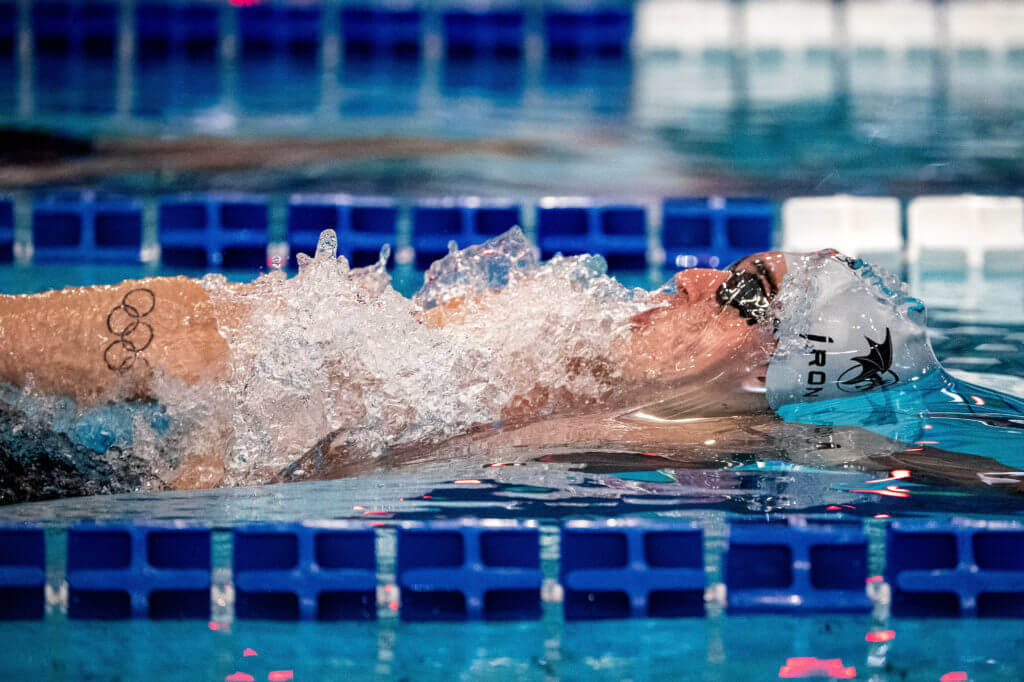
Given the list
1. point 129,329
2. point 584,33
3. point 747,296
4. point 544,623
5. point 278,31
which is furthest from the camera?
point 584,33

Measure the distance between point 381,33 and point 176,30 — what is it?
1.01 m

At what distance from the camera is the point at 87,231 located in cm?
339

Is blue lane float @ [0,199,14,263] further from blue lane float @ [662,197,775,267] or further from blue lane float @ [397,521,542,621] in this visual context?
blue lane float @ [397,521,542,621]

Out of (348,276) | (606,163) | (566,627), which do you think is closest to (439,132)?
(606,163)

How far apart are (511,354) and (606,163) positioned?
1870 mm

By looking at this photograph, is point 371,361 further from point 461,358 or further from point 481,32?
point 481,32

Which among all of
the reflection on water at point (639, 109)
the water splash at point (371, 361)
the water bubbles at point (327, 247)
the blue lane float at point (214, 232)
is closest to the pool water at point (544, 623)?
the water splash at point (371, 361)

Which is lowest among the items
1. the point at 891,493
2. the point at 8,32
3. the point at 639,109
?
the point at 891,493

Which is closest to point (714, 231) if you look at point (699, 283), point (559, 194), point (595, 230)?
point (595, 230)

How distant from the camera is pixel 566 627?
5.67ft

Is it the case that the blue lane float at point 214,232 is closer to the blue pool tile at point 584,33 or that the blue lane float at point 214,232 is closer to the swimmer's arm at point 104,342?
the swimmer's arm at point 104,342

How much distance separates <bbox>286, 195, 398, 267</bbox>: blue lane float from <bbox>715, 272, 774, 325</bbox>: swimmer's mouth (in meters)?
1.52

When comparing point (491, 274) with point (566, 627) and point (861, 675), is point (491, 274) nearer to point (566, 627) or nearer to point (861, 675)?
point (566, 627)

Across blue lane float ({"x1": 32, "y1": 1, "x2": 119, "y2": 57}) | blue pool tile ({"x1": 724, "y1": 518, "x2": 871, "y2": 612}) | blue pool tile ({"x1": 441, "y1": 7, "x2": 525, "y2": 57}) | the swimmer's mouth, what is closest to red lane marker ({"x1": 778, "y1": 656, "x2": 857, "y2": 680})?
blue pool tile ({"x1": 724, "y1": 518, "x2": 871, "y2": 612})
